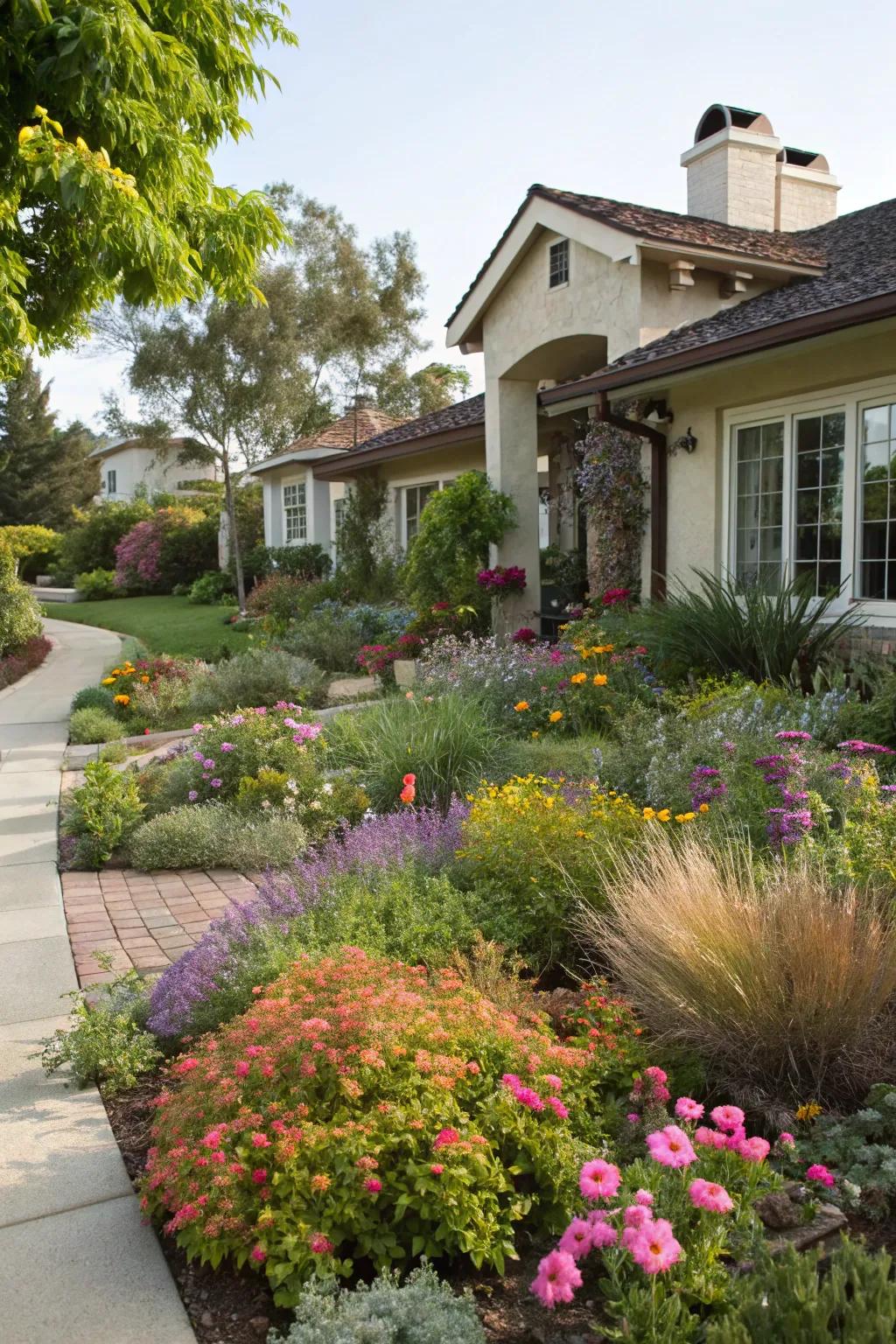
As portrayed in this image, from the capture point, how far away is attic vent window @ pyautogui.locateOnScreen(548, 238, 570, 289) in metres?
11.9

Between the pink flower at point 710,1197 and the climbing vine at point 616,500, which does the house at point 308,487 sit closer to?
the climbing vine at point 616,500

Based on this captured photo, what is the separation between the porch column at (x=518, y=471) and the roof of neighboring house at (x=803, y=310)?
2456mm

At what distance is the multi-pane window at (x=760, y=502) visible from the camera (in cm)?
912

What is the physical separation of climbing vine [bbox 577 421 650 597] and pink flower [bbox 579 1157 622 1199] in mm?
8820

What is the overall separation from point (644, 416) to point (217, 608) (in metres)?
15.4

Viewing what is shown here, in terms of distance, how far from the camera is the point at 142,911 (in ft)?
17.4

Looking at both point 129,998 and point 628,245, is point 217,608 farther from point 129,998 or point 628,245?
point 129,998

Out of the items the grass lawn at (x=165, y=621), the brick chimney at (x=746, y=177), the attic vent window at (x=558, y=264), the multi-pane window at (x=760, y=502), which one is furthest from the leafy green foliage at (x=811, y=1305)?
the grass lawn at (x=165, y=621)

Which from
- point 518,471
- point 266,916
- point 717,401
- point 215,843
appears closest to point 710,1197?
point 266,916

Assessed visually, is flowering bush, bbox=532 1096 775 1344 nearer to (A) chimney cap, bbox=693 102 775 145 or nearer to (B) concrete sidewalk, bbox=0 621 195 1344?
(B) concrete sidewalk, bbox=0 621 195 1344

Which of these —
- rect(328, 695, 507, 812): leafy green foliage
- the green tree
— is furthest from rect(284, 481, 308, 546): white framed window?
the green tree

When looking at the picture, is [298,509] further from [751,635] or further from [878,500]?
[751,635]

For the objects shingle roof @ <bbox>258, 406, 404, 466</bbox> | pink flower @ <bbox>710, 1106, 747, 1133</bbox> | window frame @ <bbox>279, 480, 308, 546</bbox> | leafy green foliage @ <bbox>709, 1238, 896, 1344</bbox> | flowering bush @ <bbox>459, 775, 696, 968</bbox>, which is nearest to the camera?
leafy green foliage @ <bbox>709, 1238, 896, 1344</bbox>

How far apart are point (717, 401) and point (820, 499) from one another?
4.96ft
